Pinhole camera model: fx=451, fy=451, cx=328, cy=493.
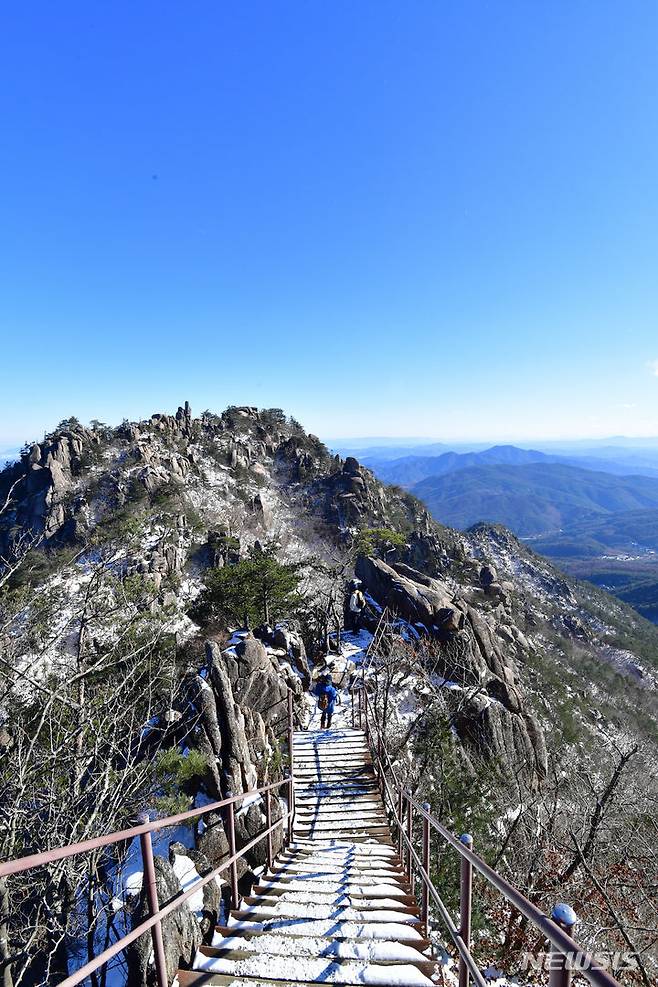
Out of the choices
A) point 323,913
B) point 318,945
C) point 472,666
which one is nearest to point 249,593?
point 472,666

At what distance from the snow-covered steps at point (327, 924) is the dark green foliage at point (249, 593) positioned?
10.3 meters

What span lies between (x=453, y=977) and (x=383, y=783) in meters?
3.01

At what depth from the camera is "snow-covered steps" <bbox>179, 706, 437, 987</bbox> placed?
333 cm

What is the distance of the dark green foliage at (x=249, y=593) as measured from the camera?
697 inches

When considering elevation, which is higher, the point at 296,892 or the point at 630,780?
the point at 296,892

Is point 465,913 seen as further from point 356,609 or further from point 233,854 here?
point 356,609

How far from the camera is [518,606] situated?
46.9 metres

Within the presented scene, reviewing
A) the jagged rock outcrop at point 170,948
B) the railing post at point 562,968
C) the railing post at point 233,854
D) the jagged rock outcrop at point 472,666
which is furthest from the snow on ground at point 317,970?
the jagged rock outcrop at point 472,666

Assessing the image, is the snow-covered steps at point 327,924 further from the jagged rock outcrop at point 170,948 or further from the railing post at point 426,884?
the jagged rock outcrop at point 170,948

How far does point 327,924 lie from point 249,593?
46.1 feet

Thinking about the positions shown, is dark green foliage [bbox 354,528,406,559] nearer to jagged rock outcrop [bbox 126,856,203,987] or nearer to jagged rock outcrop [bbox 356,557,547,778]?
jagged rock outcrop [bbox 356,557,547,778]

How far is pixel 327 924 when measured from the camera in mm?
4082

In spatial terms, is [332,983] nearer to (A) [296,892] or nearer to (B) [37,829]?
(A) [296,892]

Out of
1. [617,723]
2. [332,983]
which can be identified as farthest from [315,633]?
[617,723]
